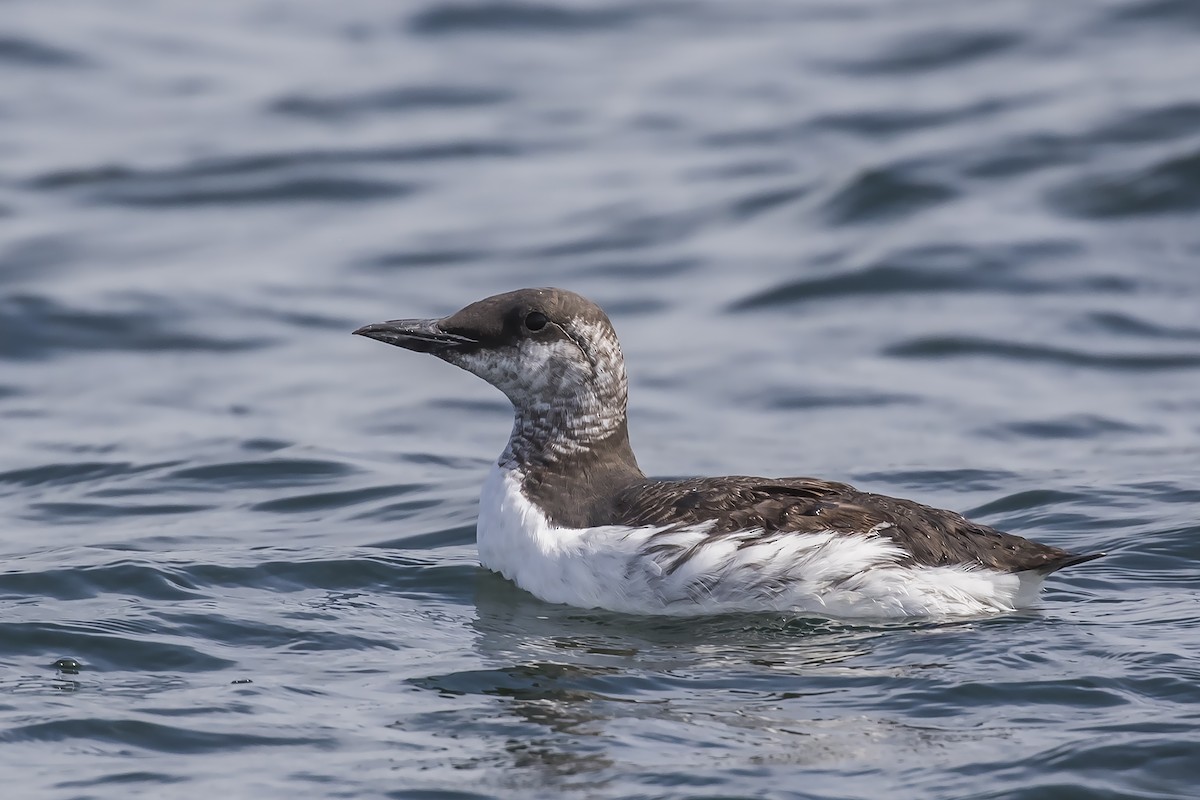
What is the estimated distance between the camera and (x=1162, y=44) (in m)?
19.9

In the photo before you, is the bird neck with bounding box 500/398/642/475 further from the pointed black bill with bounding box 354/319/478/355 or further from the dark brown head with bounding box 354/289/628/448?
the pointed black bill with bounding box 354/319/478/355

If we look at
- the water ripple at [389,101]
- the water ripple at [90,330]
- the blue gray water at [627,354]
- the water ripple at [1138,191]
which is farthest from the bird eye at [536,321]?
the water ripple at [389,101]

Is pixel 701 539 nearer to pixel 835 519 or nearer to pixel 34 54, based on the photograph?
pixel 835 519

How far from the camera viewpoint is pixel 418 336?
318 inches

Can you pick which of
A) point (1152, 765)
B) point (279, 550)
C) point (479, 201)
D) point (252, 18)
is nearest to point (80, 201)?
point (479, 201)

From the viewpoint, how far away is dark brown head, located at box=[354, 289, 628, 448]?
7.94 metres

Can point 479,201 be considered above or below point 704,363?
above

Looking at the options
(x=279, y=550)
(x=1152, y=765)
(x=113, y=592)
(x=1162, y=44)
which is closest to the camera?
(x=1152, y=765)

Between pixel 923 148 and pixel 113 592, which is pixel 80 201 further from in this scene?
pixel 113 592

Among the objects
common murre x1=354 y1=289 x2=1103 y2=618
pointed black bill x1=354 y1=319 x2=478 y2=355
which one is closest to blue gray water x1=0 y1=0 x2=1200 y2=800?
common murre x1=354 y1=289 x2=1103 y2=618

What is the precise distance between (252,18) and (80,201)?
20.7 ft

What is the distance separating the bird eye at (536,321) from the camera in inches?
312

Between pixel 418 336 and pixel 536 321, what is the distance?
1.78 feet

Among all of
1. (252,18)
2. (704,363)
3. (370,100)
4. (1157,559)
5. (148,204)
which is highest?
(252,18)
